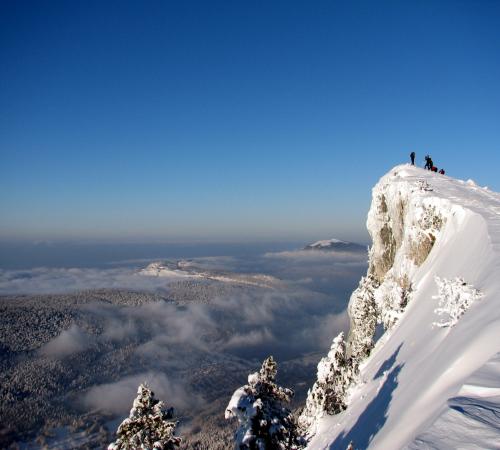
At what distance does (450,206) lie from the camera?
2747 cm

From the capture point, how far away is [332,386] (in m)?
24.3

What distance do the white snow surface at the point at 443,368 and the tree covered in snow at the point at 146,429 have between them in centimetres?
688

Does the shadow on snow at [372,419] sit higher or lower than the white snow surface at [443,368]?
lower

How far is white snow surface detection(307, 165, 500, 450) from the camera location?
20.8ft

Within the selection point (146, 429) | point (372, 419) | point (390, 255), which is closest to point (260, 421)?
point (372, 419)

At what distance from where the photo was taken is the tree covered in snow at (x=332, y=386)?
76.8ft

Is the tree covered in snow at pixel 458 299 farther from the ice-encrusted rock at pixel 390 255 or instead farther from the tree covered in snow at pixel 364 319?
the tree covered in snow at pixel 364 319

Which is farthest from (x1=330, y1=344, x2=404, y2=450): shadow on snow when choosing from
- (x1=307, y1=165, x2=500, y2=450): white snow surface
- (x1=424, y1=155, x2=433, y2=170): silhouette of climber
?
(x1=424, y1=155, x2=433, y2=170): silhouette of climber

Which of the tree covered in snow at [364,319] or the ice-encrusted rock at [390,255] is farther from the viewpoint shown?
the tree covered in snow at [364,319]

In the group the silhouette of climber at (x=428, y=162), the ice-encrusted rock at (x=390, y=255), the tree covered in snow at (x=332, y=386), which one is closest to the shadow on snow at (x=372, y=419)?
the tree covered in snow at (x=332, y=386)

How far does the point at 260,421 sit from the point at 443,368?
7.62 m

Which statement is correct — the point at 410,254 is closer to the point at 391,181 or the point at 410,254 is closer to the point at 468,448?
the point at 391,181

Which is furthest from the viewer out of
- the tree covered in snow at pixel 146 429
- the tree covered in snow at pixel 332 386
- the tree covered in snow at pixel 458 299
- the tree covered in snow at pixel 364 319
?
the tree covered in snow at pixel 364 319

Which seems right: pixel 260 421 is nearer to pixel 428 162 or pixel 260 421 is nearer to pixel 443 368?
pixel 443 368
